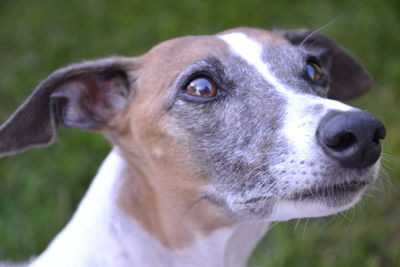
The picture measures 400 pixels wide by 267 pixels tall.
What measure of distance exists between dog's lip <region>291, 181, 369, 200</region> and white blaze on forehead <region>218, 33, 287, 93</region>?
64 cm

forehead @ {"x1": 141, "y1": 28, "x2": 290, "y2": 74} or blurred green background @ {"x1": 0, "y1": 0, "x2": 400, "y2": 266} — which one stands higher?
forehead @ {"x1": 141, "y1": 28, "x2": 290, "y2": 74}

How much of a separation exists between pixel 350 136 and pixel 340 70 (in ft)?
5.73

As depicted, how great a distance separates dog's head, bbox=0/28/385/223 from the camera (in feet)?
11.0

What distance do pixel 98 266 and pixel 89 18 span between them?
6010 millimetres

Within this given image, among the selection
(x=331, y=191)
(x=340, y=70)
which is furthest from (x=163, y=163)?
(x=340, y=70)

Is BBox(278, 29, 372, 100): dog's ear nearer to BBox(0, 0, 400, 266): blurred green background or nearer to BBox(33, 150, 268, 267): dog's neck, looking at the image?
BBox(0, 0, 400, 266): blurred green background

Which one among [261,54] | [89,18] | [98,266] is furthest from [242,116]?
[89,18]

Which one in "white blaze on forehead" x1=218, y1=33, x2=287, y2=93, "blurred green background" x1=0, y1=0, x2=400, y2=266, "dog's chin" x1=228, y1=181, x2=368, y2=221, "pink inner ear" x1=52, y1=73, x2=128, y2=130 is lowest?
"blurred green background" x1=0, y1=0, x2=400, y2=266

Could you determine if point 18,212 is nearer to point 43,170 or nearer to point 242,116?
point 43,170

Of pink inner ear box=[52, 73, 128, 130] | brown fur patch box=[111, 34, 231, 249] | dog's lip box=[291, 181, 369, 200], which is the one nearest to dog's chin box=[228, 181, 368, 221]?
dog's lip box=[291, 181, 369, 200]

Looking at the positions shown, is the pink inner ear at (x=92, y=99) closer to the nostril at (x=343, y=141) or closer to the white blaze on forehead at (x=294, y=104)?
the white blaze on forehead at (x=294, y=104)

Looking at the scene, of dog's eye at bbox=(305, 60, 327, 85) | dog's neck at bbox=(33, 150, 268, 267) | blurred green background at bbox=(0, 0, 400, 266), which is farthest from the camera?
blurred green background at bbox=(0, 0, 400, 266)

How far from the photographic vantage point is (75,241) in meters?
4.09

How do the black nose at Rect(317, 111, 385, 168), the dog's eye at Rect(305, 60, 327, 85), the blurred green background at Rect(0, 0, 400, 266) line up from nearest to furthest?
the black nose at Rect(317, 111, 385, 168) → the dog's eye at Rect(305, 60, 327, 85) → the blurred green background at Rect(0, 0, 400, 266)
